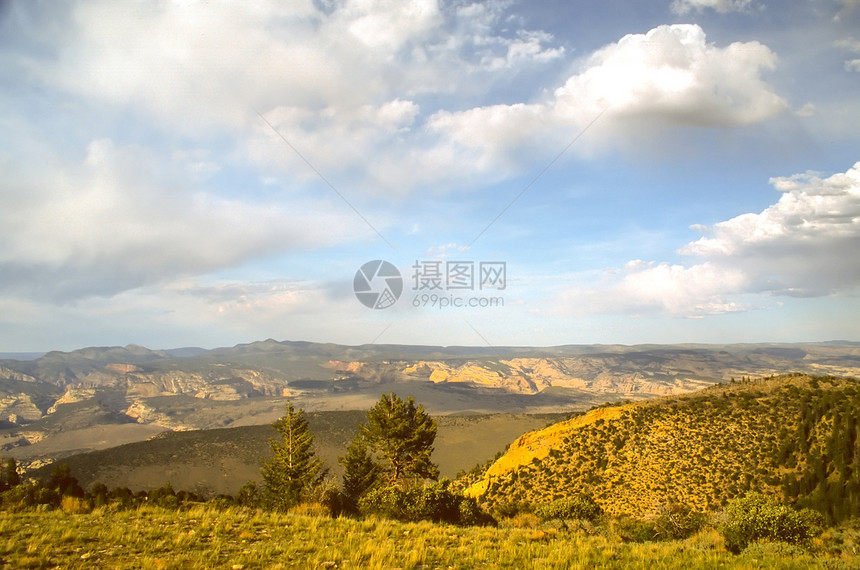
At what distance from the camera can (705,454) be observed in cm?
2719

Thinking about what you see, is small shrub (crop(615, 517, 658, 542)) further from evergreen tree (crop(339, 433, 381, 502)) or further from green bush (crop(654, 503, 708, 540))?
evergreen tree (crop(339, 433, 381, 502))

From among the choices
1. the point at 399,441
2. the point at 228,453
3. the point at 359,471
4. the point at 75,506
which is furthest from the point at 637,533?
the point at 228,453

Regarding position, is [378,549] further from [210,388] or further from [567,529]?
[210,388]

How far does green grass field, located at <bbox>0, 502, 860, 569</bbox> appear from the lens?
746 cm

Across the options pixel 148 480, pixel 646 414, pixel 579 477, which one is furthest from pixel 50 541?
pixel 148 480

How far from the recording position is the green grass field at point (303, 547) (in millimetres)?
7460

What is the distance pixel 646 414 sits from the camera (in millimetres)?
33906

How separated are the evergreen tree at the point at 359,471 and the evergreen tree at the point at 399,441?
832 millimetres

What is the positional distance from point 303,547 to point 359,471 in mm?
21746

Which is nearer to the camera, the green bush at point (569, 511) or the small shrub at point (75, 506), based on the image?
the small shrub at point (75, 506)

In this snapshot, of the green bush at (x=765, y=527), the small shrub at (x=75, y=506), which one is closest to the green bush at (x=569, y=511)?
the green bush at (x=765, y=527)

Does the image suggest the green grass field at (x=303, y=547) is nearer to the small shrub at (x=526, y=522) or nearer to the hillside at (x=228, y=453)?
the small shrub at (x=526, y=522)

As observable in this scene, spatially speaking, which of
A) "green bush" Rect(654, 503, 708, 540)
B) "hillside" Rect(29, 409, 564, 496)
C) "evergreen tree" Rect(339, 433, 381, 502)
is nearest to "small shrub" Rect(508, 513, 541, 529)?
"green bush" Rect(654, 503, 708, 540)

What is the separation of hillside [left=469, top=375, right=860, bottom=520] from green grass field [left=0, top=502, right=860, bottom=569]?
14681mm
